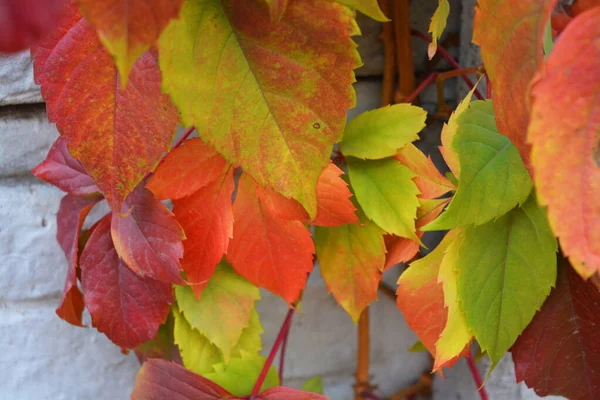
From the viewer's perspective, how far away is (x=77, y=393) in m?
0.59

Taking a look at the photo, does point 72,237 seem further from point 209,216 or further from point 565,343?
point 565,343

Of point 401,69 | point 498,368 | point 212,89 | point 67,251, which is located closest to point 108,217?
point 67,251

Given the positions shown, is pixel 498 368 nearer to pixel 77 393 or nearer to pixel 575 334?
pixel 575 334

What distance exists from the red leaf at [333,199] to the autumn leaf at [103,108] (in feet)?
0.44

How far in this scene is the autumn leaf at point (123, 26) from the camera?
0.15 m

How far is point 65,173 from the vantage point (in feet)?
1.46

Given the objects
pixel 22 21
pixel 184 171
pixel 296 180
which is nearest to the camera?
pixel 22 21

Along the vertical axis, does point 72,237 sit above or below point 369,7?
below

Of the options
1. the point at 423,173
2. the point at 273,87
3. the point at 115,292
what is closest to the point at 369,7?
the point at 273,87

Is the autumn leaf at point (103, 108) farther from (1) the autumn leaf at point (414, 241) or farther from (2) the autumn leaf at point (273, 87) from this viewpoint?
(1) the autumn leaf at point (414, 241)

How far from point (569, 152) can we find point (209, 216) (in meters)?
0.27

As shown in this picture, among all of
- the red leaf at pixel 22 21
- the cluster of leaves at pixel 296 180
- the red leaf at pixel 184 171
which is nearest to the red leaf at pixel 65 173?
the cluster of leaves at pixel 296 180

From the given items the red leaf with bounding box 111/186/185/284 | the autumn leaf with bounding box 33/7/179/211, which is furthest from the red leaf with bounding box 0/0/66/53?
the red leaf with bounding box 111/186/185/284

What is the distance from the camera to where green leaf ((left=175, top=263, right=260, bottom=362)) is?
1.49ft
